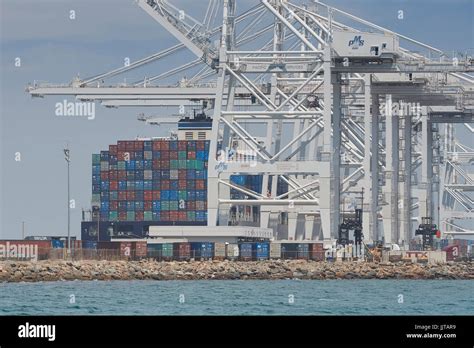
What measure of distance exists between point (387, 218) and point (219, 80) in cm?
1912

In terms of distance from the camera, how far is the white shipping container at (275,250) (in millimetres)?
88562

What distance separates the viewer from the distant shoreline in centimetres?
7156

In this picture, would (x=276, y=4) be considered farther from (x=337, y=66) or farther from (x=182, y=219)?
(x=182, y=219)

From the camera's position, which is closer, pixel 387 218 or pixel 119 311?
pixel 119 311

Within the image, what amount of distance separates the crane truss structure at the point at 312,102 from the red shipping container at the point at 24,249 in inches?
394

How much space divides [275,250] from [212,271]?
15194 mm

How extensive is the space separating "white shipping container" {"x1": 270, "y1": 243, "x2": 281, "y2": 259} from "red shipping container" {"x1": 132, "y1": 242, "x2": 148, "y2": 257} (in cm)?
716

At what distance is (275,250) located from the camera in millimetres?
89188

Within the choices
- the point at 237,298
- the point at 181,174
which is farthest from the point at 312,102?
the point at 237,298

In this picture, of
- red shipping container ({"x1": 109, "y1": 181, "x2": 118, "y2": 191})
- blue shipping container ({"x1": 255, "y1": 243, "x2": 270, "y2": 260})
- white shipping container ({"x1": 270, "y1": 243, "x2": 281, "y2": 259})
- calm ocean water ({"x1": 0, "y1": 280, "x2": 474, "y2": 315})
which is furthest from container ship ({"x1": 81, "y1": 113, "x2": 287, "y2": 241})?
calm ocean water ({"x1": 0, "y1": 280, "x2": 474, "y2": 315})

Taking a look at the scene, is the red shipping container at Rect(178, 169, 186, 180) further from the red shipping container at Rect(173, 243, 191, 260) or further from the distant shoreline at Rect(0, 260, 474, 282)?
the distant shoreline at Rect(0, 260, 474, 282)

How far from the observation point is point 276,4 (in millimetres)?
93188

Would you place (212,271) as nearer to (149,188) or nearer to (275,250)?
(275,250)
